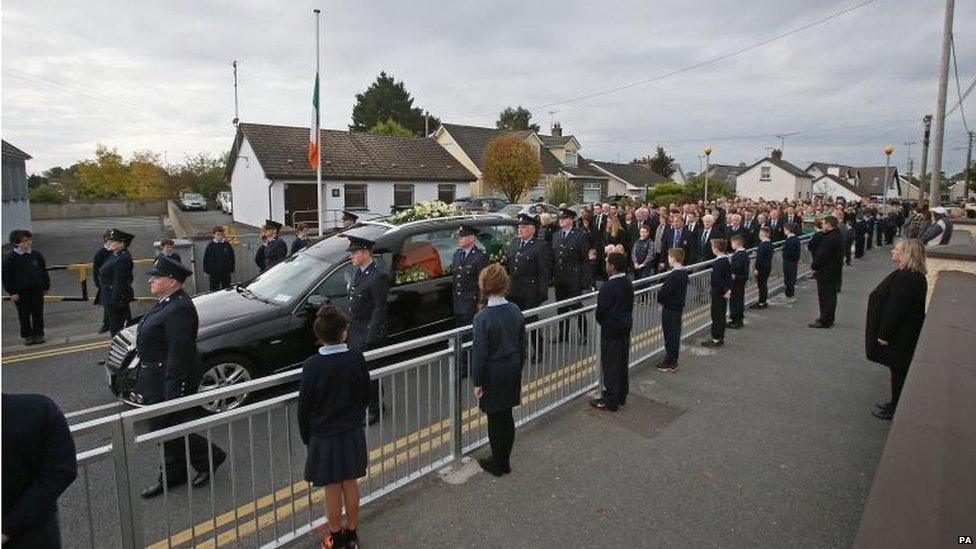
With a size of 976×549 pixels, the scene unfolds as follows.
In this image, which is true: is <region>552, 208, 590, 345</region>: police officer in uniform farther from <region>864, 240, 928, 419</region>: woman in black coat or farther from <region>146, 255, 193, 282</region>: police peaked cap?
<region>146, 255, 193, 282</region>: police peaked cap

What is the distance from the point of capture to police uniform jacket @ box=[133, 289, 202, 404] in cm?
432

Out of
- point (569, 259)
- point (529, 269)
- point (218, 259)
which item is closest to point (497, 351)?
point (529, 269)

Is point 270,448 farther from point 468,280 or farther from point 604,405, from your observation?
point 468,280

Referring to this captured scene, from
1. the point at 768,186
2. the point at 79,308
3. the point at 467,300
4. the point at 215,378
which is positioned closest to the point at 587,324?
the point at 467,300

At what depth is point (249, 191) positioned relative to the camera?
102ft

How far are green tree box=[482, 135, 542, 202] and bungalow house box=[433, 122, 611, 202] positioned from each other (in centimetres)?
224

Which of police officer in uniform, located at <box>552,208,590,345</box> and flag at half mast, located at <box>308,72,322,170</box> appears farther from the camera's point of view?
flag at half mast, located at <box>308,72,322,170</box>

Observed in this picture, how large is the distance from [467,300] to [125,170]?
221 ft

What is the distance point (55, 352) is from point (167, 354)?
5.61 metres

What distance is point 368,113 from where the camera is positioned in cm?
6856

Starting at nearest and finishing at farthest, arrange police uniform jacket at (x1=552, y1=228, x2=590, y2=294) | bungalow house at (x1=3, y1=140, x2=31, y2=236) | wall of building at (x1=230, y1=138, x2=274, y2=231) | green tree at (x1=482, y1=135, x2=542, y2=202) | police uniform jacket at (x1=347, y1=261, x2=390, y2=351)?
police uniform jacket at (x1=347, y1=261, x2=390, y2=351) < police uniform jacket at (x1=552, y1=228, x2=590, y2=294) < bungalow house at (x1=3, y1=140, x2=31, y2=236) < wall of building at (x1=230, y1=138, x2=274, y2=231) < green tree at (x1=482, y1=135, x2=542, y2=202)

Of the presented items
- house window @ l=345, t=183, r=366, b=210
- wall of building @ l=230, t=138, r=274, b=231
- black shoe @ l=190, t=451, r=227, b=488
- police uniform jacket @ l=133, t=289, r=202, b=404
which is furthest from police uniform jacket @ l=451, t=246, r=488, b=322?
house window @ l=345, t=183, r=366, b=210

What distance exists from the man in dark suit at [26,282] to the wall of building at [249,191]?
64.0ft

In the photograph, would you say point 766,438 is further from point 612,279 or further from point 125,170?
point 125,170
